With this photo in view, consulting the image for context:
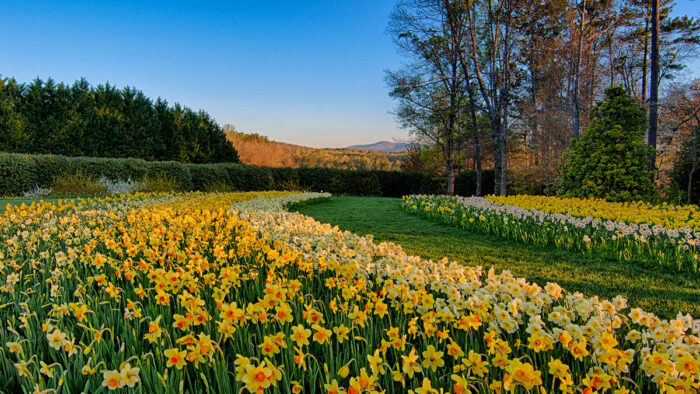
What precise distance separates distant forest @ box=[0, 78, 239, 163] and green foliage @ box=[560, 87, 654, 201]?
62.1ft

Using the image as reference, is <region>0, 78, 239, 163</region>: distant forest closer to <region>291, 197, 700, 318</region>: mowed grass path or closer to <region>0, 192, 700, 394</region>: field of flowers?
<region>291, 197, 700, 318</region>: mowed grass path

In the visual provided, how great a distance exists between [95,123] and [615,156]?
20844 millimetres

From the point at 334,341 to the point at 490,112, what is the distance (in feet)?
46.8

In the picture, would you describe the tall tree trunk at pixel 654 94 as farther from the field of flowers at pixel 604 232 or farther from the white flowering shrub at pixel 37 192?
the white flowering shrub at pixel 37 192

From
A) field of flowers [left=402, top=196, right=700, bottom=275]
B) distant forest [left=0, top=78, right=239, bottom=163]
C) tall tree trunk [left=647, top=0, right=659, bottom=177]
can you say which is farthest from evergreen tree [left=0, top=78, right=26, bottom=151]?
tall tree trunk [left=647, top=0, right=659, bottom=177]

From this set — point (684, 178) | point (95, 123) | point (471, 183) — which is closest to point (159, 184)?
point (95, 123)

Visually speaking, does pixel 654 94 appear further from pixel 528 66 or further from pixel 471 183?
pixel 471 183

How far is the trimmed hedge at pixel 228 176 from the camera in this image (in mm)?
9961

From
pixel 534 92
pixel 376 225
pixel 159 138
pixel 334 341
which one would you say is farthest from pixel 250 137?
pixel 334 341

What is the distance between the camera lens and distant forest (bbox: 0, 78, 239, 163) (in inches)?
592

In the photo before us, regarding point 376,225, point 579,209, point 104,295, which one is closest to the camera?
point 104,295

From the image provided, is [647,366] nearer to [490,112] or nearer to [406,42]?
[490,112]

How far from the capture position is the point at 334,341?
176 cm

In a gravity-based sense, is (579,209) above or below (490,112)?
below
